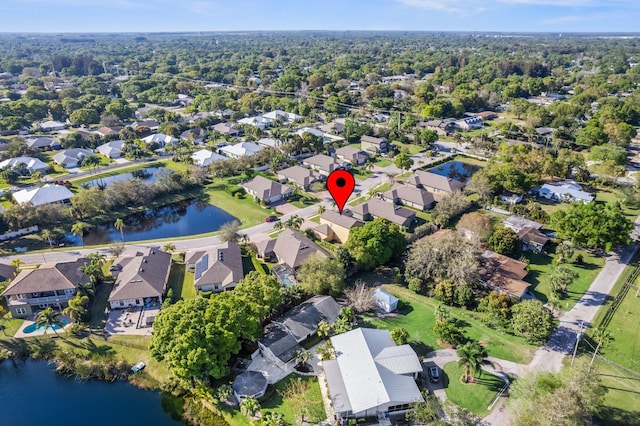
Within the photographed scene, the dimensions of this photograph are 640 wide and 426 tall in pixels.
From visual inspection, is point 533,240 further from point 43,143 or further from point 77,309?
point 43,143

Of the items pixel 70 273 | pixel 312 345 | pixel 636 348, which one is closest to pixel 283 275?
pixel 312 345

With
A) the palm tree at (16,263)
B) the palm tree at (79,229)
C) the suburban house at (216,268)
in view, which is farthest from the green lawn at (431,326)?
the palm tree at (79,229)

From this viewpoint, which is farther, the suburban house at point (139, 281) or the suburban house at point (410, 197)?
the suburban house at point (410, 197)

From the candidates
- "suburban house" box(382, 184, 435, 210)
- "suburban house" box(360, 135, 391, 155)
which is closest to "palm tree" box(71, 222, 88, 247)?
"suburban house" box(382, 184, 435, 210)

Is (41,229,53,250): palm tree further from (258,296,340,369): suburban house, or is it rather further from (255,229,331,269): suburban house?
(258,296,340,369): suburban house

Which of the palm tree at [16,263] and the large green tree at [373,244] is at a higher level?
the large green tree at [373,244]

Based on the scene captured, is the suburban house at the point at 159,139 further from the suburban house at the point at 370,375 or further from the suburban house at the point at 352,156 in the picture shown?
the suburban house at the point at 370,375

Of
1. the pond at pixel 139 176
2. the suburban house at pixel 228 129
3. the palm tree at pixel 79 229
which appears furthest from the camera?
the suburban house at pixel 228 129
